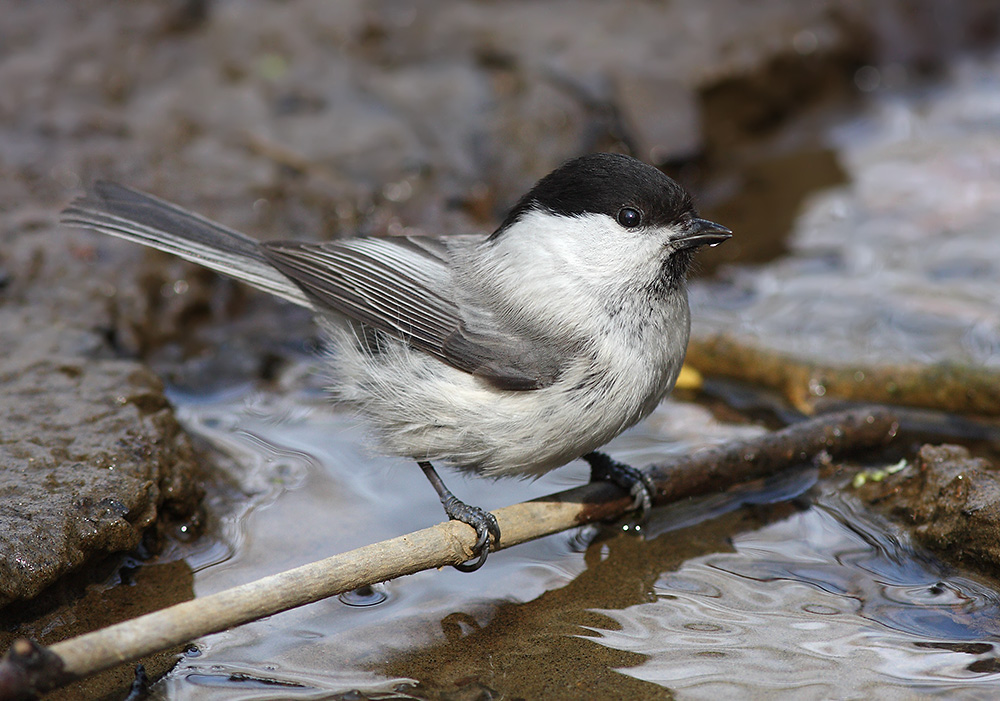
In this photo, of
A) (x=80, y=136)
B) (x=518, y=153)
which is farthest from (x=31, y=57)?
(x=518, y=153)

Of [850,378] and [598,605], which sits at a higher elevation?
[850,378]

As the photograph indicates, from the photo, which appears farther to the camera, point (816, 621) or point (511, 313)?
point (511, 313)

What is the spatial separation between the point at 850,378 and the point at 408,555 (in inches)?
96.8

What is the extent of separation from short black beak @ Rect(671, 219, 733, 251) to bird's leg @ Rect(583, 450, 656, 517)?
90cm

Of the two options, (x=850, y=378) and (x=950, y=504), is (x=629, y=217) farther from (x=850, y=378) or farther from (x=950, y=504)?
(x=850, y=378)

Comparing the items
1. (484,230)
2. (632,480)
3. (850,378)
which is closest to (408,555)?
(632,480)

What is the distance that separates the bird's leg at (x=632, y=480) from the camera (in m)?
3.56

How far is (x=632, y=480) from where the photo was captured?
11.8ft

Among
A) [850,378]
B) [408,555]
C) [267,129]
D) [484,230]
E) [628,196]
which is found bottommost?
[408,555]

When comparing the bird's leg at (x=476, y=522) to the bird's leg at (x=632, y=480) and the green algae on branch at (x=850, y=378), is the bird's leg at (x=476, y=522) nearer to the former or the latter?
the bird's leg at (x=632, y=480)

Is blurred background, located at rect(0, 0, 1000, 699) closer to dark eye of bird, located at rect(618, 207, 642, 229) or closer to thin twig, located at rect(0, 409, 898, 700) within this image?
thin twig, located at rect(0, 409, 898, 700)

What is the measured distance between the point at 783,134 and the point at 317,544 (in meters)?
4.82

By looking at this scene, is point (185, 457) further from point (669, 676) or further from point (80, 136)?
point (80, 136)

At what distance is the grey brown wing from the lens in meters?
3.32
